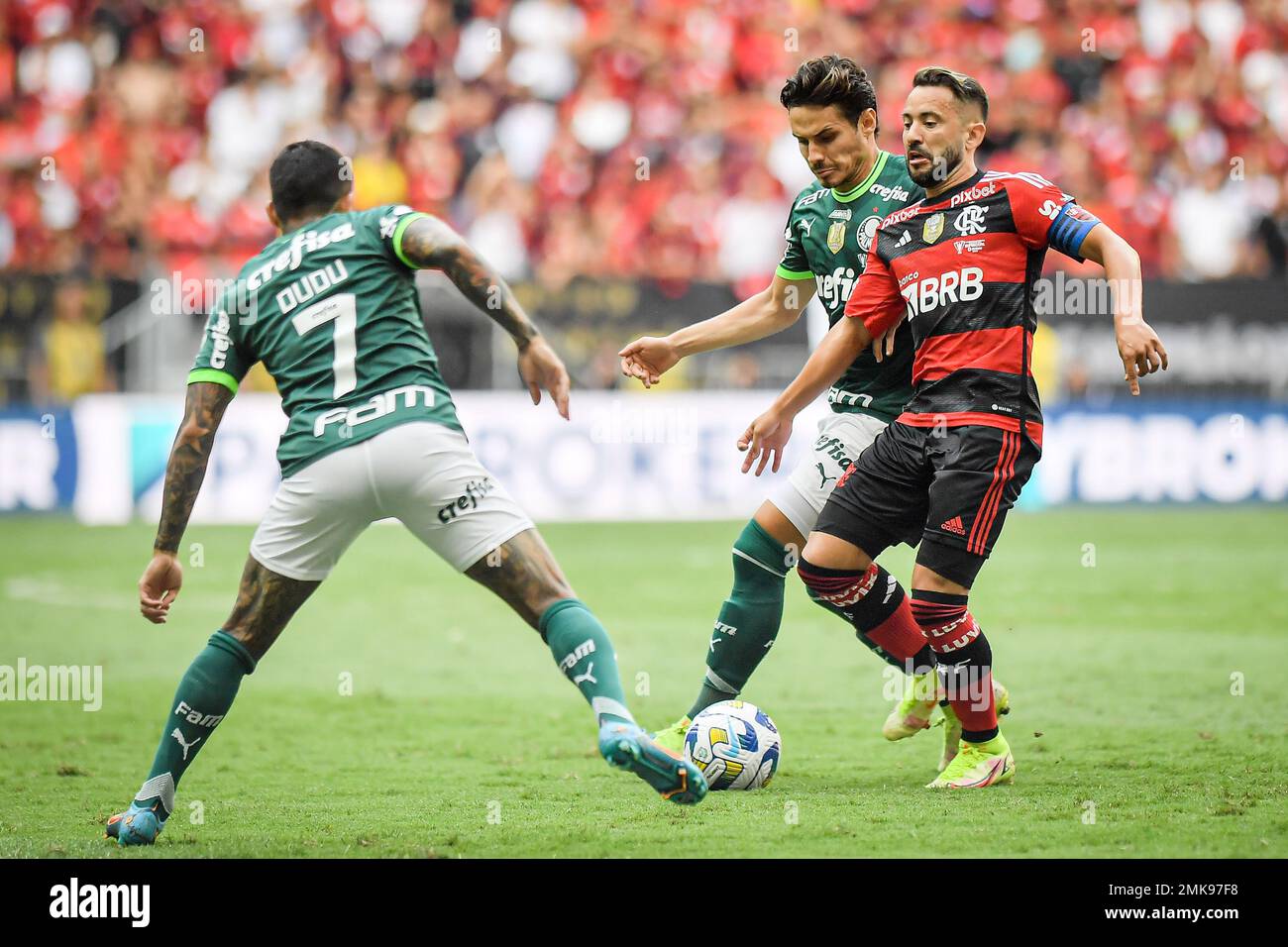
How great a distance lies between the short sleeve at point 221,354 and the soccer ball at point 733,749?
7.04ft

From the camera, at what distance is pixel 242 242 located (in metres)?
17.0

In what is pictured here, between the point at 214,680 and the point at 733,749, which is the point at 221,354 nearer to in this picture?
the point at 214,680

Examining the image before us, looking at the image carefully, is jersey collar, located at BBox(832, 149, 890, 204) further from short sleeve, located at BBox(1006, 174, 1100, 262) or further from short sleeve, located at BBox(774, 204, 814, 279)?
short sleeve, located at BBox(1006, 174, 1100, 262)

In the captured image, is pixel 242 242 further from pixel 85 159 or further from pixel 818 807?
pixel 818 807

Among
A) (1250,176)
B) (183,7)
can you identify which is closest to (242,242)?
(183,7)

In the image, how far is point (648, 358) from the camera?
6227 mm

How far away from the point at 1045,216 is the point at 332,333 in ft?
7.86

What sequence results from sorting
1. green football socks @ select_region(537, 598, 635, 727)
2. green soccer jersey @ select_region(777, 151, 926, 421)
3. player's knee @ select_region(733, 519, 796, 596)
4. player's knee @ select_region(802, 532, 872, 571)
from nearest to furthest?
1. green football socks @ select_region(537, 598, 635, 727)
2. player's knee @ select_region(802, 532, 872, 571)
3. green soccer jersey @ select_region(777, 151, 926, 421)
4. player's knee @ select_region(733, 519, 796, 596)

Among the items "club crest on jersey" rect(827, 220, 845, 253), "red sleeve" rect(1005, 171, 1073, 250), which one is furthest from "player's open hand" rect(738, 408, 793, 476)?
"red sleeve" rect(1005, 171, 1073, 250)

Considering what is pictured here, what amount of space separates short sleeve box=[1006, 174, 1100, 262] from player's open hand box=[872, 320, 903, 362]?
0.65m

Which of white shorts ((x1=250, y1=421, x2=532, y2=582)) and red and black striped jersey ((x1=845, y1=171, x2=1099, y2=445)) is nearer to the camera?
white shorts ((x1=250, y1=421, x2=532, y2=582))

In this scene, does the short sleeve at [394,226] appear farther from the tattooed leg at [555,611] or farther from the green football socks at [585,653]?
the green football socks at [585,653]

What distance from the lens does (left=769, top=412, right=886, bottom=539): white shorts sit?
612cm

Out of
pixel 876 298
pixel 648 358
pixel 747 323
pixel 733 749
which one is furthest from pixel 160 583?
pixel 876 298
